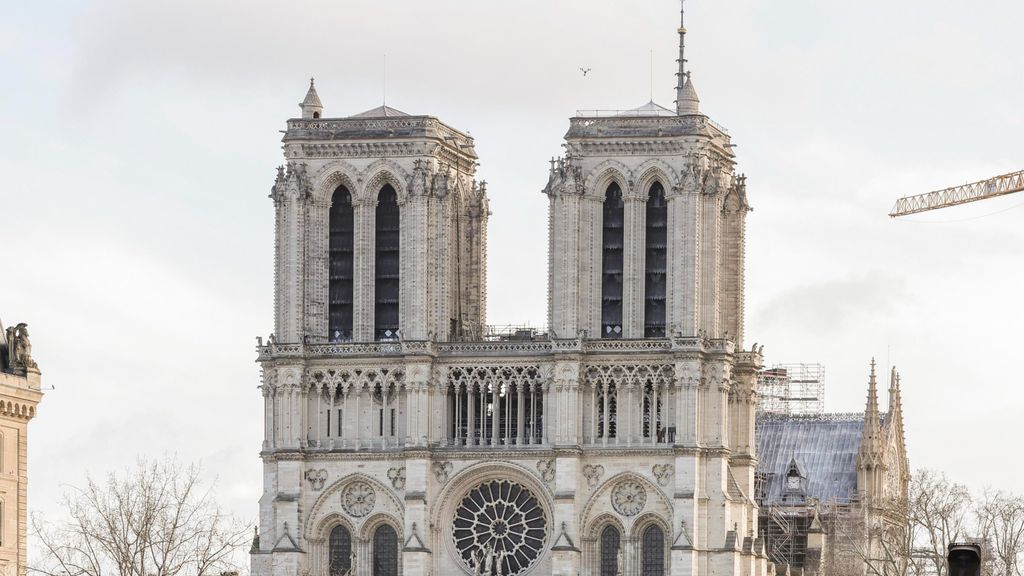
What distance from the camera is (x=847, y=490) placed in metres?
184

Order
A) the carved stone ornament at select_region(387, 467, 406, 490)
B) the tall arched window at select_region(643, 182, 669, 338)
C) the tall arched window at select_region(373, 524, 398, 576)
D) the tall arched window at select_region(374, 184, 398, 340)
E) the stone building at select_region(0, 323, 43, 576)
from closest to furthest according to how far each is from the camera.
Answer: the stone building at select_region(0, 323, 43, 576), the tall arched window at select_region(643, 182, 669, 338), the carved stone ornament at select_region(387, 467, 406, 490), the tall arched window at select_region(373, 524, 398, 576), the tall arched window at select_region(374, 184, 398, 340)

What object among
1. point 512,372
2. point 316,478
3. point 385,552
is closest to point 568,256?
point 512,372

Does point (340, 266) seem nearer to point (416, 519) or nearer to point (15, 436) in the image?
point (416, 519)

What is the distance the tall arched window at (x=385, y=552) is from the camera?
15075cm

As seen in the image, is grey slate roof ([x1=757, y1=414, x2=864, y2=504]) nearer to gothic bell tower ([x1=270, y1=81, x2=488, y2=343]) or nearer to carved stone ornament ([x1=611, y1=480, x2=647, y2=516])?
carved stone ornament ([x1=611, y1=480, x2=647, y2=516])

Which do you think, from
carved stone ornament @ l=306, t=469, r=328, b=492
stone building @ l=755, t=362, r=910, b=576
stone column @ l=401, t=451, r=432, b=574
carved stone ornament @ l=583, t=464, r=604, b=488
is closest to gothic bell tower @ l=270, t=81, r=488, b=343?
stone column @ l=401, t=451, r=432, b=574

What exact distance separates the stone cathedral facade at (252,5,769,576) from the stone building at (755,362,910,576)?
931 inches

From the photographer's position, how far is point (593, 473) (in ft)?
486

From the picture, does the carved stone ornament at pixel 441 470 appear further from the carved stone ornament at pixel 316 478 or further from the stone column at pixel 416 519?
the carved stone ornament at pixel 316 478

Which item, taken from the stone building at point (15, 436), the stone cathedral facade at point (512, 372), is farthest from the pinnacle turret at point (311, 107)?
the stone building at point (15, 436)

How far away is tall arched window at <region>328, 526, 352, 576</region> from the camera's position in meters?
151

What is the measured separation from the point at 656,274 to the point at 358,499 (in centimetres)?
1867

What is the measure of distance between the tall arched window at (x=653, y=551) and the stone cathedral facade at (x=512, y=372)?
0.45 ft

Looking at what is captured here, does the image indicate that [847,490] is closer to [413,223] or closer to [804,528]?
[804,528]
